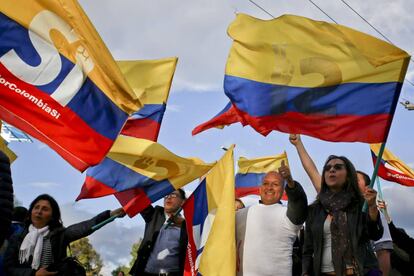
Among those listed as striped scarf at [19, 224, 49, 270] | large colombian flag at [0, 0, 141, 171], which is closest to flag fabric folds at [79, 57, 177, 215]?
striped scarf at [19, 224, 49, 270]

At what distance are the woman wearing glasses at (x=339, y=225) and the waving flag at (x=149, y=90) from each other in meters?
2.79

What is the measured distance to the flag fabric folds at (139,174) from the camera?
21.1ft

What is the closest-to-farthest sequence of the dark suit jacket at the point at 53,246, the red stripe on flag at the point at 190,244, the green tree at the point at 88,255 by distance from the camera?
the dark suit jacket at the point at 53,246, the red stripe on flag at the point at 190,244, the green tree at the point at 88,255

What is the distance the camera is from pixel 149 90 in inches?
288

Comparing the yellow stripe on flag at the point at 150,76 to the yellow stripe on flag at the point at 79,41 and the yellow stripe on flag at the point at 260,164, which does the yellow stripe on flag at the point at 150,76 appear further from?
the yellow stripe on flag at the point at 260,164

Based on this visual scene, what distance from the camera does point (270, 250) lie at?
15.4ft

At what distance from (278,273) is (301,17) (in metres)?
2.46

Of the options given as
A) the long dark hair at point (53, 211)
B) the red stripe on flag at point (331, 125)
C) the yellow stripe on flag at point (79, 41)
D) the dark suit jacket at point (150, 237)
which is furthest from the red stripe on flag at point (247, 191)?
the yellow stripe on flag at point (79, 41)

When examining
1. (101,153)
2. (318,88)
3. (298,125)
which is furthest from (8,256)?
(318,88)

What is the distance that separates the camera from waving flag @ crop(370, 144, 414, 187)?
9.88m

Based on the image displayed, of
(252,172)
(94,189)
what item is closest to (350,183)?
(94,189)

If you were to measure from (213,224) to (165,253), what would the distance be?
48.0 inches

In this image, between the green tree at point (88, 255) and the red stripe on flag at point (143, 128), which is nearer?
the red stripe on flag at point (143, 128)

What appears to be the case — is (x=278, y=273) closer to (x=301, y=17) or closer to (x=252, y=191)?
(x=301, y=17)
